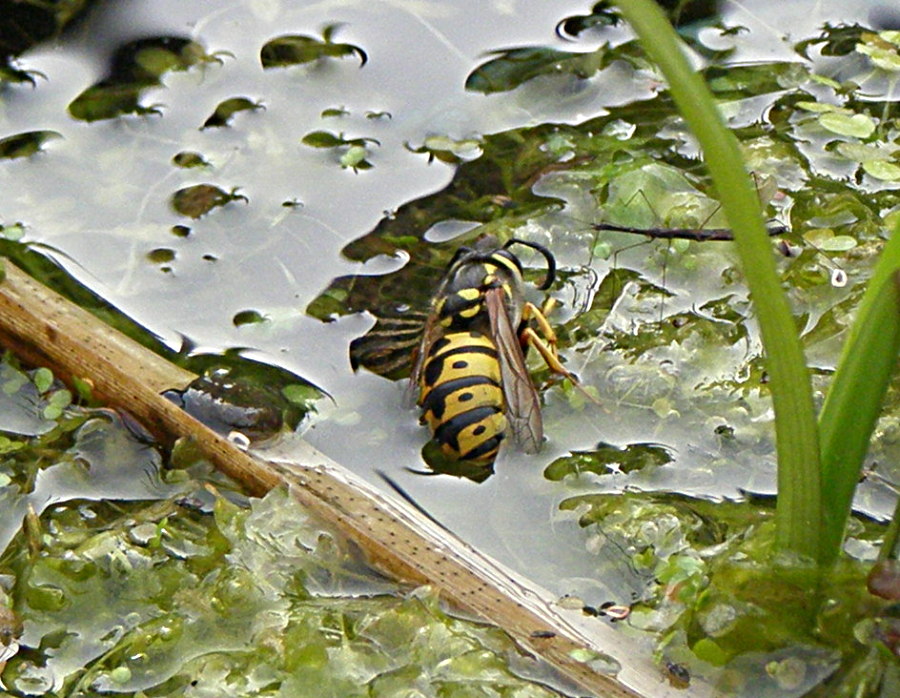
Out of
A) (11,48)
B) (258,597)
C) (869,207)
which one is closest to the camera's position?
(258,597)

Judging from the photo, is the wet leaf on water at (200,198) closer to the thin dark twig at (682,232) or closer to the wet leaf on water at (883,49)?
the thin dark twig at (682,232)

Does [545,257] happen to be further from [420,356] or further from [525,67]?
[525,67]

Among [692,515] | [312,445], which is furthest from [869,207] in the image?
[312,445]

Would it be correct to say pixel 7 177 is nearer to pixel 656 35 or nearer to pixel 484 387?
pixel 484 387

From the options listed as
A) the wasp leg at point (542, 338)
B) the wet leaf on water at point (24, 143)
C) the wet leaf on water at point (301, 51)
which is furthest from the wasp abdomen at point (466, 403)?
the wet leaf on water at point (24, 143)

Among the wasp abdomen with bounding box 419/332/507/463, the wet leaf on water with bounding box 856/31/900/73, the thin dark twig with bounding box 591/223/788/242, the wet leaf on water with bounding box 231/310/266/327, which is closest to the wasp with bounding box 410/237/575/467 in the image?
the wasp abdomen with bounding box 419/332/507/463

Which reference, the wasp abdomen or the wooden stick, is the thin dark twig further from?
the wooden stick
